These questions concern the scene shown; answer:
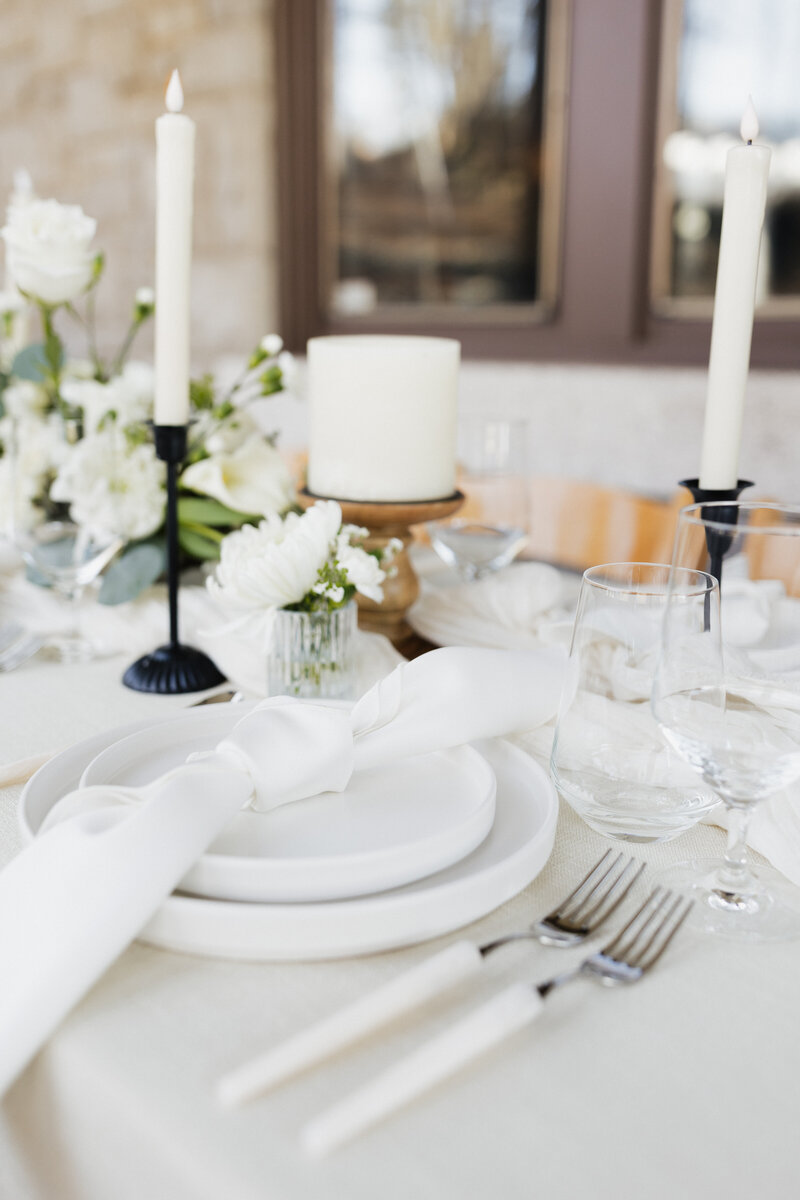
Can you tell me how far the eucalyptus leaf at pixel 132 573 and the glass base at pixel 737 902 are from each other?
2.00ft

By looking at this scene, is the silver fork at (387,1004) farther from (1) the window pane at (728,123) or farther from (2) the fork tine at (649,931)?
(1) the window pane at (728,123)

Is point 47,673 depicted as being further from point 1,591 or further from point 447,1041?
point 447,1041

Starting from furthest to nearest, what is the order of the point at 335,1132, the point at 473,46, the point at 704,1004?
1. the point at 473,46
2. the point at 704,1004
3. the point at 335,1132

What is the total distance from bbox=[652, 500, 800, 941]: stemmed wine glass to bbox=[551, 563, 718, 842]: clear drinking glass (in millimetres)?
23

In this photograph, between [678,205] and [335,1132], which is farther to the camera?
[678,205]

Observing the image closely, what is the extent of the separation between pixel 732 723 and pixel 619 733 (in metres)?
0.07

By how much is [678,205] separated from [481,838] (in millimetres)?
1898

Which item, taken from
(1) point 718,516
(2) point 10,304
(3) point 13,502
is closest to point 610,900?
(1) point 718,516

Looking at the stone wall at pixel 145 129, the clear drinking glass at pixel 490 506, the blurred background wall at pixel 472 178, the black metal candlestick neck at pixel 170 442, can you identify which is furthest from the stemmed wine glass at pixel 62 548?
the stone wall at pixel 145 129

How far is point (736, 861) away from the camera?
0.54 metres

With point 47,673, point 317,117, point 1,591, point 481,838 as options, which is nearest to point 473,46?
point 317,117

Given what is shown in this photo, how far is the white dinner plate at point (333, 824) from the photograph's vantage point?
1.55ft

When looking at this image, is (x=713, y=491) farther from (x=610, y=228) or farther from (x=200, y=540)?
(x=610, y=228)

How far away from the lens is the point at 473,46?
7.99 feet
